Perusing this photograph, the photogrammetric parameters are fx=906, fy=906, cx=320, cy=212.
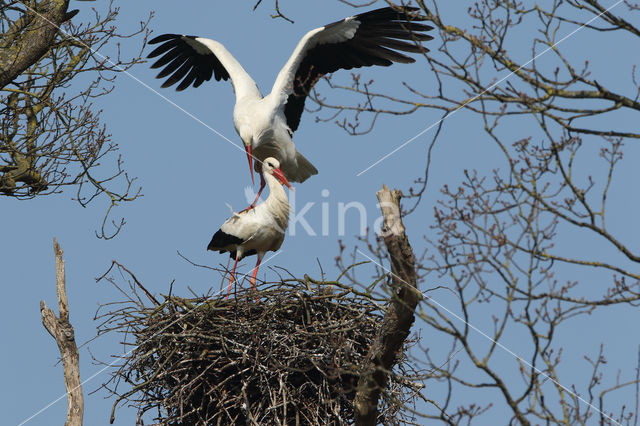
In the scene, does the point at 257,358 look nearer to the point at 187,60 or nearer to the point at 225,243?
the point at 225,243

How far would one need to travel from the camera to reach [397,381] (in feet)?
20.7

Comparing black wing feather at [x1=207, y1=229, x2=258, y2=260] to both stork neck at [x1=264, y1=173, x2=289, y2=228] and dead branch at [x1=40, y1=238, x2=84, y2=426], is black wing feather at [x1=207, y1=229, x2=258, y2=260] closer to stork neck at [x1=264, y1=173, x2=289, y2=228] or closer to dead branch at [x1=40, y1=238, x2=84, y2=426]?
stork neck at [x1=264, y1=173, x2=289, y2=228]

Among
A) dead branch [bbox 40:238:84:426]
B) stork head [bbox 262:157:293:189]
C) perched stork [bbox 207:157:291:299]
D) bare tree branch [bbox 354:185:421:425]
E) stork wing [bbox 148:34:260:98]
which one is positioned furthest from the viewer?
stork wing [bbox 148:34:260:98]

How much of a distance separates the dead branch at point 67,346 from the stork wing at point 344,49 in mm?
2943

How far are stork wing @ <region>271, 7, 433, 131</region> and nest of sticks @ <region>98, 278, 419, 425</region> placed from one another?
3047 millimetres

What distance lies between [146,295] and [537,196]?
3.22m

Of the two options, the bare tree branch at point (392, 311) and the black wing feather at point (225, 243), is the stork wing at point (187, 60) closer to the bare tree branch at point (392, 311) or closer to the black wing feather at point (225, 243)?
the black wing feather at point (225, 243)

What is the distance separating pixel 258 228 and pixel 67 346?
1818 mm

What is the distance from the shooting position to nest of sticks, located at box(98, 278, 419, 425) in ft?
20.0

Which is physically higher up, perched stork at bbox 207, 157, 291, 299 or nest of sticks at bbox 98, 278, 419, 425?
perched stork at bbox 207, 157, 291, 299

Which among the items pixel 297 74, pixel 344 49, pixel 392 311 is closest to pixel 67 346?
pixel 392 311

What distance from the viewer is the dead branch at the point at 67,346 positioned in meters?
7.11

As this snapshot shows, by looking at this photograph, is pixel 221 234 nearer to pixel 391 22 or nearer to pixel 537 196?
pixel 391 22

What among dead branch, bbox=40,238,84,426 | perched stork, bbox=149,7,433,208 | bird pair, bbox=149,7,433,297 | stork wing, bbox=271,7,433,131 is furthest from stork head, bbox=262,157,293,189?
dead branch, bbox=40,238,84,426
